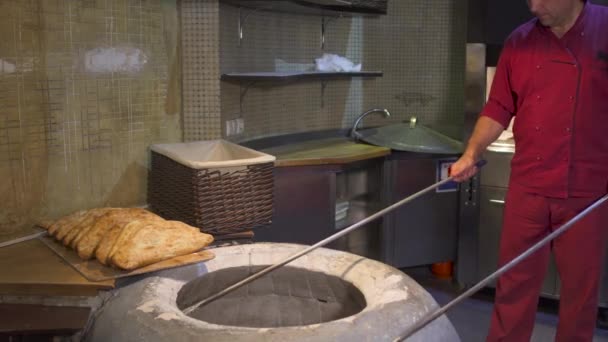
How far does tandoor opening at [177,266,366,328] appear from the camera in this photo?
1809 mm

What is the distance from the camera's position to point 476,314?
11.4 feet

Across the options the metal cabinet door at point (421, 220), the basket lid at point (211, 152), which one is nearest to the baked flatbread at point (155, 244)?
the basket lid at point (211, 152)

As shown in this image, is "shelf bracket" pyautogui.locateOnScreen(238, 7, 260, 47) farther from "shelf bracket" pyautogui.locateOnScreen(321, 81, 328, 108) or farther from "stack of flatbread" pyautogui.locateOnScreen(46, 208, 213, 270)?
"stack of flatbread" pyautogui.locateOnScreen(46, 208, 213, 270)

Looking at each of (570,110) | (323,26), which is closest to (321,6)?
(323,26)

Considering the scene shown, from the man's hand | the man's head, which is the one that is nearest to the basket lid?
the man's hand

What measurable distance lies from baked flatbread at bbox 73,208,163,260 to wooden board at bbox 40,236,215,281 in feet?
0.09

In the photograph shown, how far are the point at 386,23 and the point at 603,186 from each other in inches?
88.1

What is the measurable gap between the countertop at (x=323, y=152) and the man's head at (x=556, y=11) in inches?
48.3

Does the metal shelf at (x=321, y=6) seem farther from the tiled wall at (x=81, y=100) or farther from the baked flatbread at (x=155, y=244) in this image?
the baked flatbread at (x=155, y=244)

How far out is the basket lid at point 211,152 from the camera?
7.46ft

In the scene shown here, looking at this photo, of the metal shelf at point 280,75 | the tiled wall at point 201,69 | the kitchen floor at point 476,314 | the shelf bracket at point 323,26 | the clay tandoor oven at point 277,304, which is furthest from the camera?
the shelf bracket at point 323,26

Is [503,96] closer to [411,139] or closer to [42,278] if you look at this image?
[411,139]

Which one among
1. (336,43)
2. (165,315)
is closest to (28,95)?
(165,315)

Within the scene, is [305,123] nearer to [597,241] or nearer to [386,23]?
[386,23]
